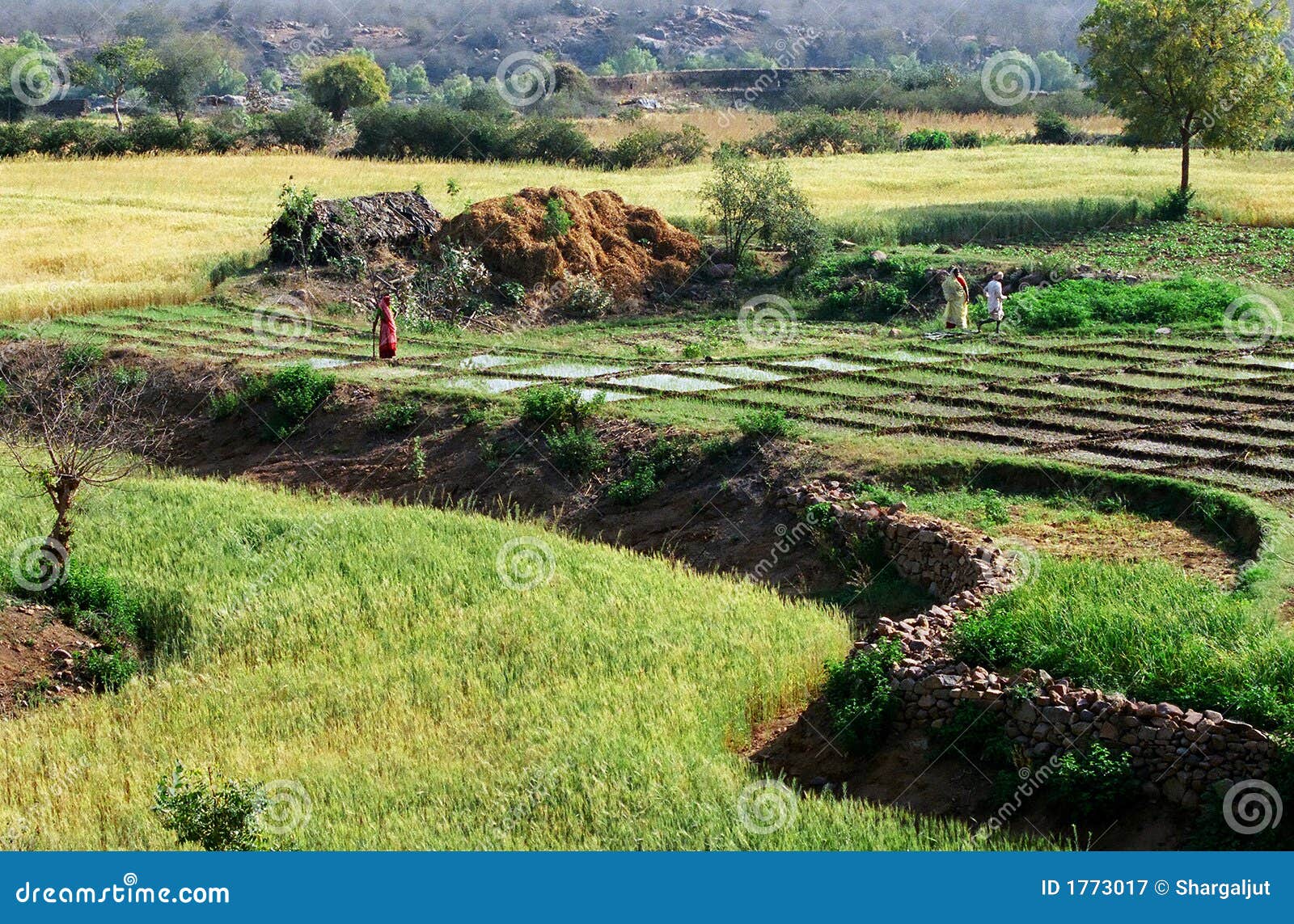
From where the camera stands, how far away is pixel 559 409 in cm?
1634

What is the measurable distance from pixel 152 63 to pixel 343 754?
69.8 meters

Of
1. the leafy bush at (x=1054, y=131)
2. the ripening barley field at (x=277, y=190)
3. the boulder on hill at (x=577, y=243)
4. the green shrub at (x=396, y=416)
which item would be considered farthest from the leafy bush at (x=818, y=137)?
the green shrub at (x=396, y=416)

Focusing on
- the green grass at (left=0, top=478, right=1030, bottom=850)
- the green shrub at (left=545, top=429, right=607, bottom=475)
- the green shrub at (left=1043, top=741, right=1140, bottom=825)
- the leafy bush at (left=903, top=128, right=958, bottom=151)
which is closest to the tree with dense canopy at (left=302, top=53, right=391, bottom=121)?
the leafy bush at (left=903, top=128, right=958, bottom=151)

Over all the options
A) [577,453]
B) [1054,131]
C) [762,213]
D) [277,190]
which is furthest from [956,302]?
[1054,131]

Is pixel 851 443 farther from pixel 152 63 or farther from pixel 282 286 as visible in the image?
pixel 152 63

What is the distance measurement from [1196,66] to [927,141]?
23.3 metres

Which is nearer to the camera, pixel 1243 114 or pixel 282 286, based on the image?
pixel 282 286

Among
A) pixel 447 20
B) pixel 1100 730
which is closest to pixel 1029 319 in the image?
pixel 1100 730

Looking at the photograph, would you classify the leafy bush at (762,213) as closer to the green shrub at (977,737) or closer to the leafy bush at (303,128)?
the green shrub at (977,737)

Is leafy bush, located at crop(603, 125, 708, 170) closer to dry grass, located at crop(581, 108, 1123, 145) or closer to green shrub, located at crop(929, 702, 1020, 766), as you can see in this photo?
dry grass, located at crop(581, 108, 1123, 145)

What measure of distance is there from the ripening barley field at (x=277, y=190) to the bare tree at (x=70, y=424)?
12.3 feet

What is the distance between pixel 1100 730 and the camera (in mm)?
8180

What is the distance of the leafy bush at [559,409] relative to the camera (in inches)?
643

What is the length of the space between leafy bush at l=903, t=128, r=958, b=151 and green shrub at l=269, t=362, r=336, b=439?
3790 centimetres
